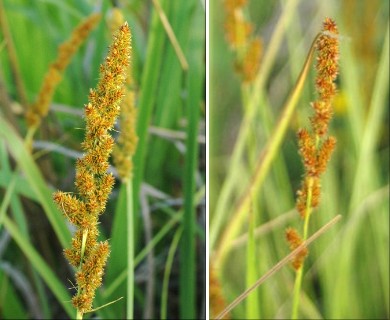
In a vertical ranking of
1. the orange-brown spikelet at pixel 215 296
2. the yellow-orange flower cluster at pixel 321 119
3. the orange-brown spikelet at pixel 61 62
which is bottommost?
the orange-brown spikelet at pixel 215 296

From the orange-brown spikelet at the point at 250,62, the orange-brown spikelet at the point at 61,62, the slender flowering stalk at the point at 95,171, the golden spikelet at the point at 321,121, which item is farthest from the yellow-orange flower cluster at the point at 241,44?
the slender flowering stalk at the point at 95,171

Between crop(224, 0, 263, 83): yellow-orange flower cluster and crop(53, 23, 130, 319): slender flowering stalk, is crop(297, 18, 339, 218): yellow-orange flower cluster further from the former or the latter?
crop(224, 0, 263, 83): yellow-orange flower cluster

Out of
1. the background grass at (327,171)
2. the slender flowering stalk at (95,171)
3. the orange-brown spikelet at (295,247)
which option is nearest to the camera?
the slender flowering stalk at (95,171)

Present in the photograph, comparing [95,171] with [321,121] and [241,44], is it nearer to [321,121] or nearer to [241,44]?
[321,121]

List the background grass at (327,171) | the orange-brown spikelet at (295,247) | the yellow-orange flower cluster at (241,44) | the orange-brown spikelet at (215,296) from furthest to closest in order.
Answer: the background grass at (327,171), the yellow-orange flower cluster at (241,44), the orange-brown spikelet at (215,296), the orange-brown spikelet at (295,247)

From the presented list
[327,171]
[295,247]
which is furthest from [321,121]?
A: [327,171]

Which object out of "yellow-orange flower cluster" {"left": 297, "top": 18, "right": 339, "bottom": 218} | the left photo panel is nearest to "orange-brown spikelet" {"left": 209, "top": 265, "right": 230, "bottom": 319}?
the left photo panel

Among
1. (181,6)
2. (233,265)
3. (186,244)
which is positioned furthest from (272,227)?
(181,6)

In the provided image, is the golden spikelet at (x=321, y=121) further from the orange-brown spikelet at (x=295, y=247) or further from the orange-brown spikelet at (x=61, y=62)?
the orange-brown spikelet at (x=61, y=62)
